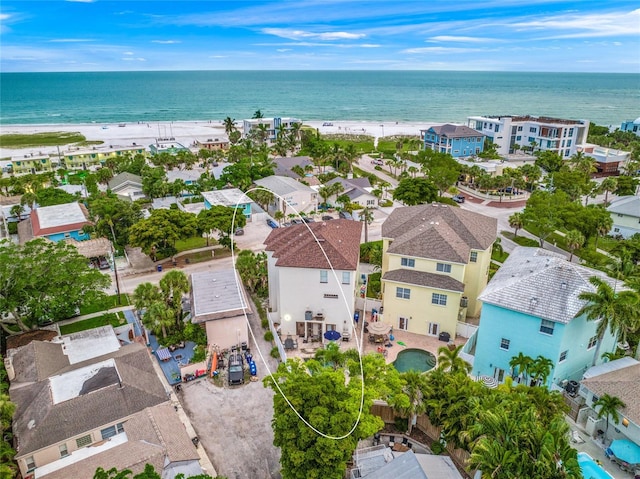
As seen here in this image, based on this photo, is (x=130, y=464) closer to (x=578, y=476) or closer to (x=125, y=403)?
(x=125, y=403)

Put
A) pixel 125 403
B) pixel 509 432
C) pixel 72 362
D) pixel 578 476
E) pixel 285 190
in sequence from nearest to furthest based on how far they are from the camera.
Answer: pixel 578 476, pixel 509 432, pixel 125 403, pixel 72 362, pixel 285 190

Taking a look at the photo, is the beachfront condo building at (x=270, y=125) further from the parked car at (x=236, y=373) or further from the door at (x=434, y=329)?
the parked car at (x=236, y=373)

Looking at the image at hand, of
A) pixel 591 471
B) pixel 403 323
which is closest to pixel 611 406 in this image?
pixel 591 471

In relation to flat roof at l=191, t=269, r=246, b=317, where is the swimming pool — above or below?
below

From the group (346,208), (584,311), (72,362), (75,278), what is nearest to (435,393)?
(584,311)

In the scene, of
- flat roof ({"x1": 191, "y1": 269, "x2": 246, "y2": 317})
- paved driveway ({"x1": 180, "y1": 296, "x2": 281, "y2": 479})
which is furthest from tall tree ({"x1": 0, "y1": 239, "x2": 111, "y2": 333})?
paved driveway ({"x1": 180, "y1": 296, "x2": 281, "y2": 479})

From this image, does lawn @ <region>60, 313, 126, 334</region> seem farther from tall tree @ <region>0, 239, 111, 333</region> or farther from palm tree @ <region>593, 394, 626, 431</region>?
palm tree @ <region>593, 394, 626, 431</region>
